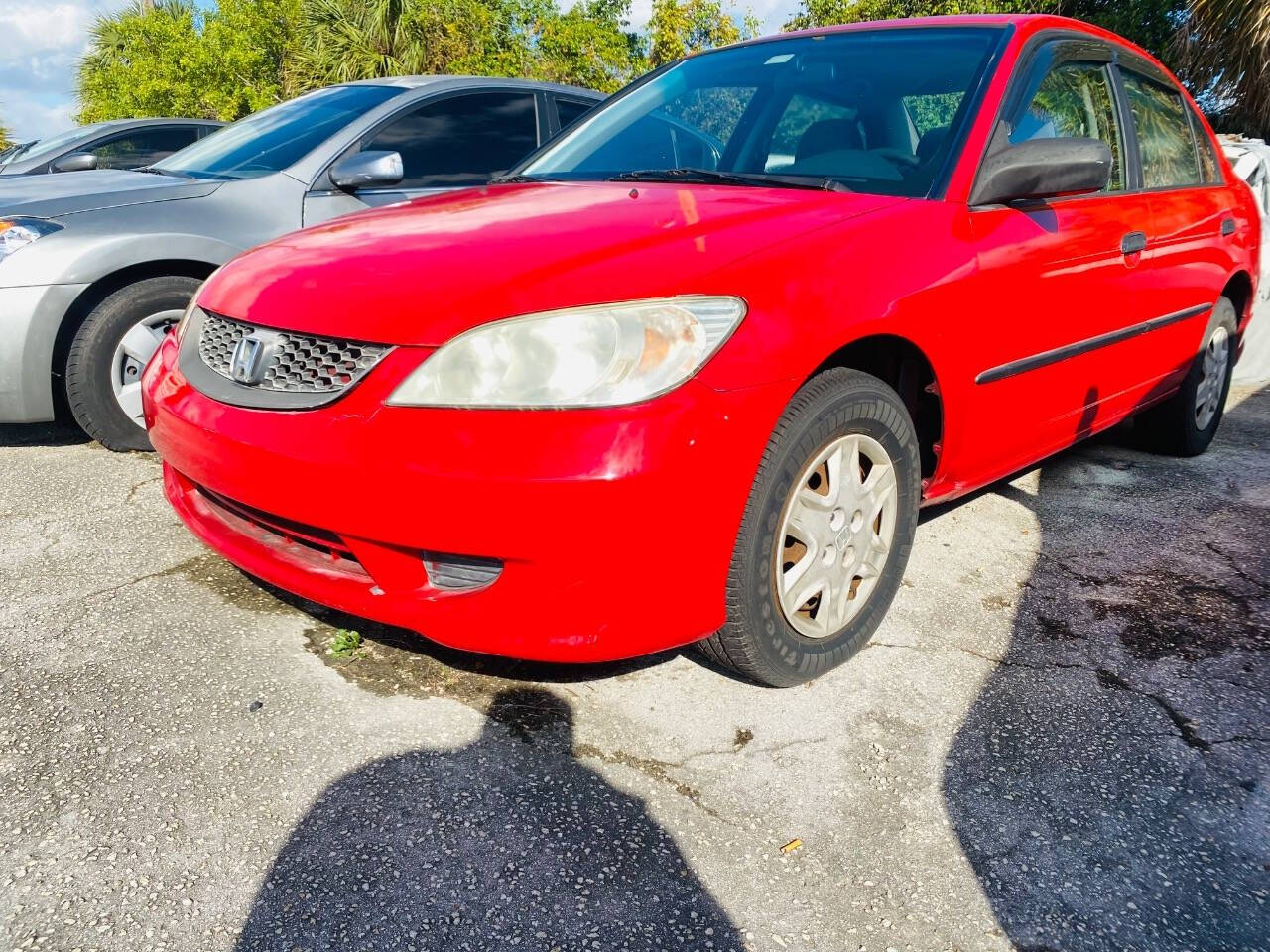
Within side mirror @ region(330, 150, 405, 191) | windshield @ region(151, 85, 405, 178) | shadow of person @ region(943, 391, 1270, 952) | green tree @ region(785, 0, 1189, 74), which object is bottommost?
shadow of person @ region(943, 391, 1270, 952)

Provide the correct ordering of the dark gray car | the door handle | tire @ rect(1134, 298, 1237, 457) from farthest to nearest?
the dark gray car < tire @ rect(1134, 298, 1237, 457) < the door handle

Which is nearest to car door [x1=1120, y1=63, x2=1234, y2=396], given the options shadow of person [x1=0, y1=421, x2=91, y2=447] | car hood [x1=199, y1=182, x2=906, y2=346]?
car hood [x1=199, y1=182, x2=906, y2=346]

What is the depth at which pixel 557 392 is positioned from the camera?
1817 millimetres

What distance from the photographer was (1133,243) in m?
3.13

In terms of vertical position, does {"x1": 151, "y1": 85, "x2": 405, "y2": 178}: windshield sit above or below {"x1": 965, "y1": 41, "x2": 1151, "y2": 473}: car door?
above

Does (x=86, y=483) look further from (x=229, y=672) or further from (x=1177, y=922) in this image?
(x=1177, y=922)

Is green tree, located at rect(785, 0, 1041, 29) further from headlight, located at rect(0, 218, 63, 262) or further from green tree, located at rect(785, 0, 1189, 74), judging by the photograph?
headlight, located at rect(0, 218, 63, 262)

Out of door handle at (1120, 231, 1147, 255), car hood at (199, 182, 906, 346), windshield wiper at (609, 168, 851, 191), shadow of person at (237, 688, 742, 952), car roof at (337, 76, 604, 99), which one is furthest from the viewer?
car roof at (337, 76, 604, 99)

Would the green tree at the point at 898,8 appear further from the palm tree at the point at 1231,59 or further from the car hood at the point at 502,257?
the car hood at the point at 502,257

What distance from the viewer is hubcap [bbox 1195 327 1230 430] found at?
412cm

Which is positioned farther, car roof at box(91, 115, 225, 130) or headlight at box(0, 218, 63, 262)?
car roof at box(91, 115, 225, 130)

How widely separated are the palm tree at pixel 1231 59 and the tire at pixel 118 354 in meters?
12.4

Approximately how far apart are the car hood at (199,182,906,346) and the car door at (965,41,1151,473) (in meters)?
0.44

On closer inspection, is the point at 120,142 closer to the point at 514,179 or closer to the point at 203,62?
the point at 514,179
